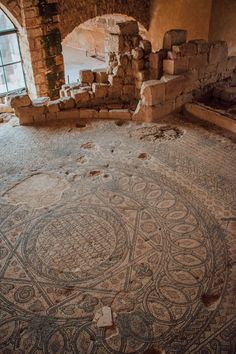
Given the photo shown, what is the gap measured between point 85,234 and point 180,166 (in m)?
1.84

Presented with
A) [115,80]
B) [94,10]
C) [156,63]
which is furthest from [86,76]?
[94,10]

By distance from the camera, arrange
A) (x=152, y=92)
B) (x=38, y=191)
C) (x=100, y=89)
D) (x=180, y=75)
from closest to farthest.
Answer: (x=38, y=191) < (x=152, y=92) < (x=180, y=75) < (x=100, y=89)

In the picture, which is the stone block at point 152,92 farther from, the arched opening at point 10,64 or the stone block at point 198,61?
the arched opening at point 10,64

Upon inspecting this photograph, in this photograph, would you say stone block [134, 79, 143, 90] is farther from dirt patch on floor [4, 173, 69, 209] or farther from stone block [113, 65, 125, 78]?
dirt patch on floor [4, 173, 69, 209]

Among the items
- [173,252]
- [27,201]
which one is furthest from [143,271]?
[27,201]

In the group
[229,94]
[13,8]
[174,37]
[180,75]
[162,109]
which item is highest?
[13,8]

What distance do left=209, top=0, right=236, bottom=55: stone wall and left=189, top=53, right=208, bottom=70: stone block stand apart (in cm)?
350

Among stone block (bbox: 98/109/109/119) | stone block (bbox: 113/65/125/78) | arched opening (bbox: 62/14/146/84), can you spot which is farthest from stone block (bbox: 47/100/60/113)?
arched opening (bbox: 62/14/146/84)

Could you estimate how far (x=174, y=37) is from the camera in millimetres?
6348

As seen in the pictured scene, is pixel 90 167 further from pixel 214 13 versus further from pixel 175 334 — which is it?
pixel 214 13

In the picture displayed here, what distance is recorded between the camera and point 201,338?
8.87 ft

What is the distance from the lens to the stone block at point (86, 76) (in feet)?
23.5

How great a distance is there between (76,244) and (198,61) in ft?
14.5

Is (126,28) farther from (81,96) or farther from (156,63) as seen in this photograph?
(81,96)
